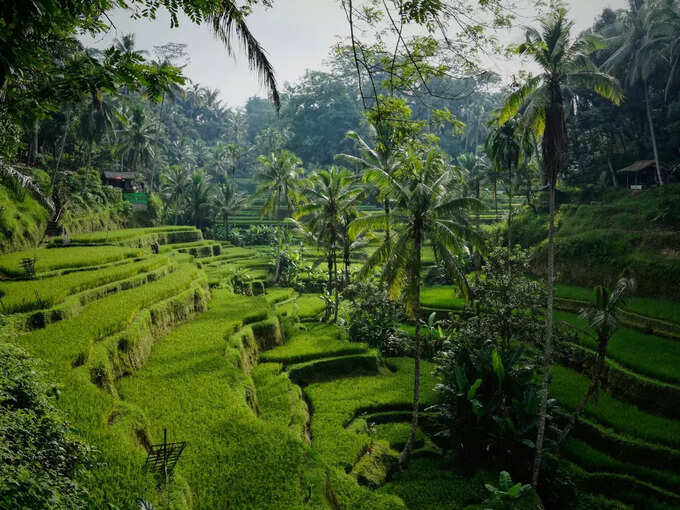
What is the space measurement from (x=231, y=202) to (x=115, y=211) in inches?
544

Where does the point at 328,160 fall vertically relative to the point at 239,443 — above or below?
above

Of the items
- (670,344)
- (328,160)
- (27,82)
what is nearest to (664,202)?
(670,344)

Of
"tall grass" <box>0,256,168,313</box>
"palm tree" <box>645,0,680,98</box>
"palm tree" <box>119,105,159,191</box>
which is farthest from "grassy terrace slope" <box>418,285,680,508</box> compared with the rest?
"palm tree" <box>119,105,159,191</box>

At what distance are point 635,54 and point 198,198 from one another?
35.3 metres

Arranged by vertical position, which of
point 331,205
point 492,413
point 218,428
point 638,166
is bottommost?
point 492,413

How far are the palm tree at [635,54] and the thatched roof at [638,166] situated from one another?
1.79 feet

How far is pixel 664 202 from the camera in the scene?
20188 millimetres

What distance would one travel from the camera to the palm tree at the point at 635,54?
24.9 meters

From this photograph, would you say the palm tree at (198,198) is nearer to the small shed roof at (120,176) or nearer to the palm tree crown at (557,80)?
the small shed roof at (120,176)

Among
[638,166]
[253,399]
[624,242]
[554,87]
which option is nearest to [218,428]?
[253,399]

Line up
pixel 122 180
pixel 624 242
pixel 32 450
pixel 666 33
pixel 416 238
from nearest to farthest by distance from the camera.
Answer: pixel 32 450, pixel 416 238, pixel 624 242, pixel 666 33, pixel 122 180

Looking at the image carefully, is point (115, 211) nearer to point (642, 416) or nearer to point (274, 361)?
point (274, 361)

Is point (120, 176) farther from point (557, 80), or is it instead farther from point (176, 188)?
point (557, 80)

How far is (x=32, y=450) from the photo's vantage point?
4.00 meters
